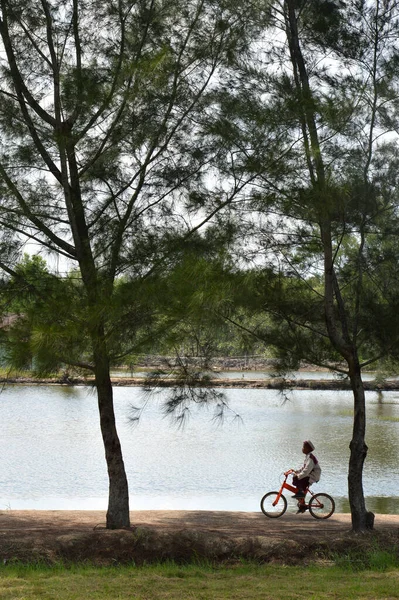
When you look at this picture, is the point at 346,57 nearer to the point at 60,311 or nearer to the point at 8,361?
the point at 60,311

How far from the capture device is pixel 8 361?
625 cm

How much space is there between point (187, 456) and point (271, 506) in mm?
5869

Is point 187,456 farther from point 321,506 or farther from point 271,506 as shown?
point 321,506

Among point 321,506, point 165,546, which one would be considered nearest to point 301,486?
point 321,506

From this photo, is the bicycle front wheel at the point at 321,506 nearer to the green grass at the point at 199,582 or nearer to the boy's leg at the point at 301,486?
the boy's leg at the point at 301,486

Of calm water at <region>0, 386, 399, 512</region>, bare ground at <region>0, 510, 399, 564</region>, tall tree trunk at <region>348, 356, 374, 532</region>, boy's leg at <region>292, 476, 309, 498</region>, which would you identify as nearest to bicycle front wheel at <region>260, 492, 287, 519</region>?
boy's leg at <region>292, 476, 309, 498</region>

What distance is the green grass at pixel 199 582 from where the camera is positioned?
4.43 meters

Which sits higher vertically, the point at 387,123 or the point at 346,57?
the point at 346,57

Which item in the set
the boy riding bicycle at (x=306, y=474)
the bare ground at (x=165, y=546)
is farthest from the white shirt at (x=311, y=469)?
the bare ground at (x=165, y=546)

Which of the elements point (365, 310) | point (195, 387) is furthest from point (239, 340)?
point (365, 310)

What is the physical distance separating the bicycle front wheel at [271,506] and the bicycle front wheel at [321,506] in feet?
1.31

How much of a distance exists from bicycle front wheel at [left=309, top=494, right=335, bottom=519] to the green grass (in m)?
5.03

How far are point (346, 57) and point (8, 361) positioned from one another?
211 inches

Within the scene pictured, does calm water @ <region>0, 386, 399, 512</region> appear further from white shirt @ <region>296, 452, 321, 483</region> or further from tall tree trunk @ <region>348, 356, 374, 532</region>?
white shirt @ <region>296, 452, 321, 483</region>
